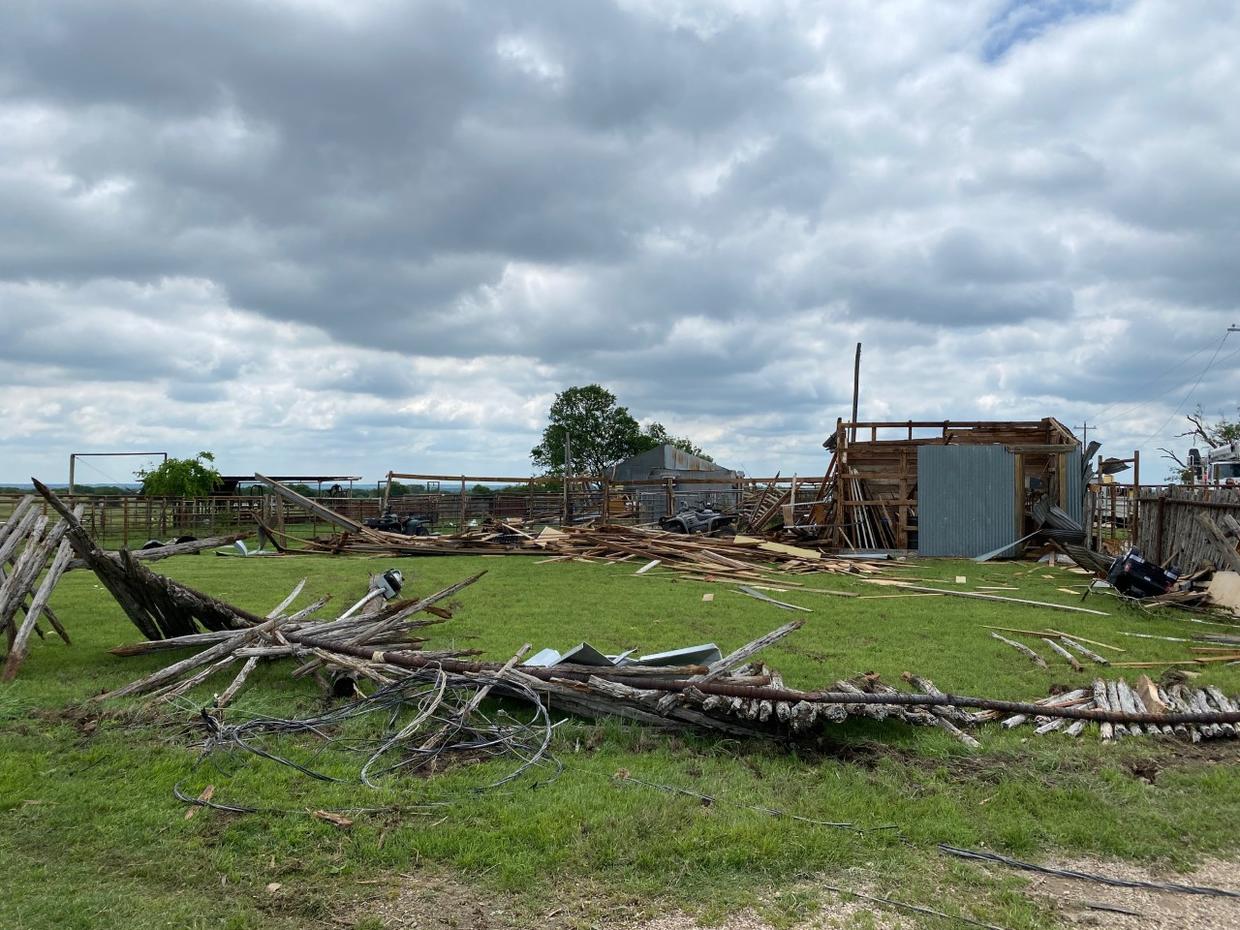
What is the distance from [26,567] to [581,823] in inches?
270

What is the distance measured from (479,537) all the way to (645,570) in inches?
275

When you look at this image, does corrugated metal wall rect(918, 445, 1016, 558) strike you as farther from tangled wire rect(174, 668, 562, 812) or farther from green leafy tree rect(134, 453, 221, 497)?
green leafy tree rect(134, 453, 221, 497)

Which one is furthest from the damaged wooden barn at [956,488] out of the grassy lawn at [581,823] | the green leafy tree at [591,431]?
the green leafy tree at [591,431]

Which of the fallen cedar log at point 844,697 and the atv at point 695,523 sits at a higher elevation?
the atv at point 695,523

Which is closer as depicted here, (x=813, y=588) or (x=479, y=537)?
(x=813, y=588)

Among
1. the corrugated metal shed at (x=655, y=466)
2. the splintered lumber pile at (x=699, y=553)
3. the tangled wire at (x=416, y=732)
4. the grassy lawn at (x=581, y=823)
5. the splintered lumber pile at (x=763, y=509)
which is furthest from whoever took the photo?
the corrugated metal shed at (x=655, y=466)

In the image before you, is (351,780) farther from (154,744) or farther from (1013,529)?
(1013,529)

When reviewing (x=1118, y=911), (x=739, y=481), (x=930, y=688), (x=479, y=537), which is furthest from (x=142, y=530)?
Answer: (x=1118, y=911)

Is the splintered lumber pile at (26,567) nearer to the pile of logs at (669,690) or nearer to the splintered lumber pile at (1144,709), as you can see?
the pile of logs at (669,690)

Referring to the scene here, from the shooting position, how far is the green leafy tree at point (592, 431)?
73.6m

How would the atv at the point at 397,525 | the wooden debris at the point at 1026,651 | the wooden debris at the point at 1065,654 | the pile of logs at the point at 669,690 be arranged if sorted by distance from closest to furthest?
the pile of logs at the point at 669,690 < the wooden debris at the point at 1065,654 < the wooden debris at the point at 1026,651 < the atv at the point at 397,525

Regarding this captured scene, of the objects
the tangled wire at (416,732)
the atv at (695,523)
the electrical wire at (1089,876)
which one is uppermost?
Answer: the atv at (695,523)

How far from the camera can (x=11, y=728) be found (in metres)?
6.46

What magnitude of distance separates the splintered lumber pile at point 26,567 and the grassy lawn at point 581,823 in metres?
0.60
